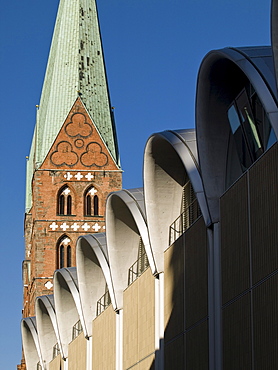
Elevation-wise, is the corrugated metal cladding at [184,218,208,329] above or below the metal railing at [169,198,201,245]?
below

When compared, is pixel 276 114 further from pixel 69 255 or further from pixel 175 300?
pixel 69 255

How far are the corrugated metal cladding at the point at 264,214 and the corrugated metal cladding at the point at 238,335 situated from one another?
95 centimetres

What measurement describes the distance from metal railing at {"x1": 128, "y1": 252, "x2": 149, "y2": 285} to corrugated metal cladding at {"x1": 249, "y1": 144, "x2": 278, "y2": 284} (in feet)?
41.8

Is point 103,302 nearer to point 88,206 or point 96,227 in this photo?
point 96,227

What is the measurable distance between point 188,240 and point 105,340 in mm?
13292

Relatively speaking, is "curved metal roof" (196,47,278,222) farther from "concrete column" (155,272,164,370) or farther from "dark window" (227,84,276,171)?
"concrete column" (155,272,164,370)

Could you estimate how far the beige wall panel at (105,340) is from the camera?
124ft

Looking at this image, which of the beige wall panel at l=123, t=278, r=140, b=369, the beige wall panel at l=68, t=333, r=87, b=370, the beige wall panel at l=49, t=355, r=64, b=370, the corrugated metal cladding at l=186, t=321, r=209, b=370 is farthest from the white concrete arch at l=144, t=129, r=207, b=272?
the beige wall panel at l=49, t=355, r=64, b=370

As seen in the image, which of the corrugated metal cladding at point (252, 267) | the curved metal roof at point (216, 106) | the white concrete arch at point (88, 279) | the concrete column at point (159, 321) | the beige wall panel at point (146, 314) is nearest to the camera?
the corrugated metal cladding at point (252, 267)

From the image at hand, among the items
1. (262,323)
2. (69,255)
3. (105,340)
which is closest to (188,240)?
(262,323)

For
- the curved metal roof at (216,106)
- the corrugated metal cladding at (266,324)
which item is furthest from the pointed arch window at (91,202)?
the corrugated metal cladding at (266,324)

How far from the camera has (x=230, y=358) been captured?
2245 cm

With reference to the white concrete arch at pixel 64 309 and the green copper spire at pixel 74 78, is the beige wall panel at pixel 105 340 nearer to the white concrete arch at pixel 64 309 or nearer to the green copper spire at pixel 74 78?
the white concrete arch at pixel 64 309

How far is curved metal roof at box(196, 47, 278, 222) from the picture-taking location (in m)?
22.1
